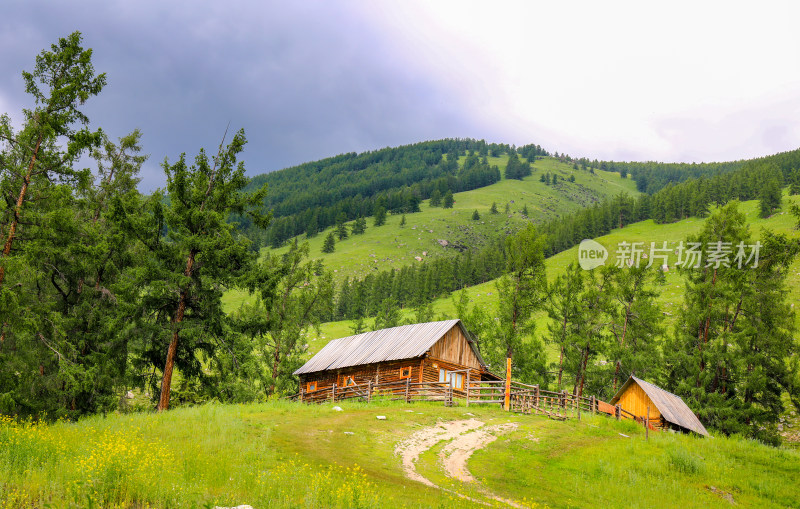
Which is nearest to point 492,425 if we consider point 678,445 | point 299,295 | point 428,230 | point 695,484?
point 678,445

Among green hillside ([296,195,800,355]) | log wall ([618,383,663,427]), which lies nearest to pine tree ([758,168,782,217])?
green hillside ([296,195,800,355])

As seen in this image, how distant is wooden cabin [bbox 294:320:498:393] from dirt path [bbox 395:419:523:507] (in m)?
8.52

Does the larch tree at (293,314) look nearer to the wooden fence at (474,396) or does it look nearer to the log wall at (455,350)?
the wooden fence at (474,396)

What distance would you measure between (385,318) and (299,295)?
2800cm

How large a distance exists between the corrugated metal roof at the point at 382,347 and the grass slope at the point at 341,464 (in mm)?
6525

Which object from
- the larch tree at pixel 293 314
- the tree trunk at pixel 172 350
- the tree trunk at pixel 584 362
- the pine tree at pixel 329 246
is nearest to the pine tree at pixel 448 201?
the pine tree at pixel 329 246

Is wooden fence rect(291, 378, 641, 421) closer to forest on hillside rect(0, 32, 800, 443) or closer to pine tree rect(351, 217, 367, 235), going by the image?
forest on hillside rect(0, 32, 800, 443)

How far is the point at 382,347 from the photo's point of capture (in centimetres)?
3638

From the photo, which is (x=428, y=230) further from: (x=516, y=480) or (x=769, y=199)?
(x=516, y=480)

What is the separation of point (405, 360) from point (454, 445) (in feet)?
46.6

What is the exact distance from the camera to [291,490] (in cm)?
972

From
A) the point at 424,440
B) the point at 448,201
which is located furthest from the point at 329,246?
the point at 424,440

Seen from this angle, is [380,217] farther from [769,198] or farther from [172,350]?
[172,350]

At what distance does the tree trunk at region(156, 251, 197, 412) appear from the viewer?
2323 centimetres
